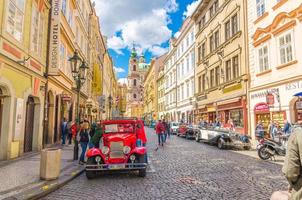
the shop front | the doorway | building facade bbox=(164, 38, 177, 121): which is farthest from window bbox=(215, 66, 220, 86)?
building facade bbox=(164, 38, 177, 121)

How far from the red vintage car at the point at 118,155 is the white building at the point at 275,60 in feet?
38.2

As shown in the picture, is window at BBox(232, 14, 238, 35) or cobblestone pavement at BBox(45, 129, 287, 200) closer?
A: cobblestone pavement at BBox(45, 129, 287, 200)

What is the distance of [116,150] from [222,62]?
21.3 m

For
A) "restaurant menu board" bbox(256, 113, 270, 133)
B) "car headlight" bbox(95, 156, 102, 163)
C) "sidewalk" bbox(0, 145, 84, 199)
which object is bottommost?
"sidewalk" bbox(0, 145, 84, 199)

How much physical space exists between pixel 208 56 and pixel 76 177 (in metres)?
25.9

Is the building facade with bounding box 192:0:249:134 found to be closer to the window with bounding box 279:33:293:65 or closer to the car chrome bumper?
the window with bounding box 279:33:293:65

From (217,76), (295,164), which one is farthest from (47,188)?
(217,76)

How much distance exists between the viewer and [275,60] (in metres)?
18.2

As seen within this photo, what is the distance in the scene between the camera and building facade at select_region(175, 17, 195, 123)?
39156 millimetres

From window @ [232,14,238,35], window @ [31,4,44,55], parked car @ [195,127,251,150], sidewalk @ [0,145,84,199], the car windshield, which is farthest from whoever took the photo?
window @ [232,14,238,35]

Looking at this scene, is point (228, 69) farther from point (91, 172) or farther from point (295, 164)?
point (295, 164)

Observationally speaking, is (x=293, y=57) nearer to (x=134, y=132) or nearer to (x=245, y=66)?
(x=245, y=66)

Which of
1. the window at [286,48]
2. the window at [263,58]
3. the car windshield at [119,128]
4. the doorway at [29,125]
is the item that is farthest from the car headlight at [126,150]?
the window at [263,58]

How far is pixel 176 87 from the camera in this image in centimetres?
4916
